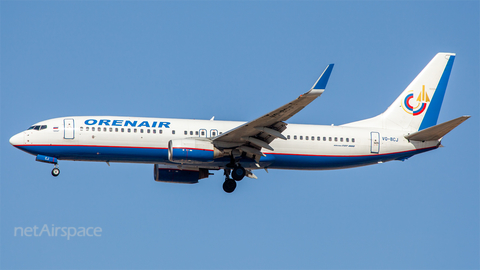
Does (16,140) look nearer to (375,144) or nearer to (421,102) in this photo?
(375,144)

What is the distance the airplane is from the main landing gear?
0.06 m

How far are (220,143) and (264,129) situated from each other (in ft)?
10.1

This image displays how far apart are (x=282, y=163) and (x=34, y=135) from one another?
1454 centimetres

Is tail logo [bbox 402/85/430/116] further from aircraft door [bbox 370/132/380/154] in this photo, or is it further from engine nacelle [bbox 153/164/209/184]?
engine nacelle [bbox 153/164/209/184]

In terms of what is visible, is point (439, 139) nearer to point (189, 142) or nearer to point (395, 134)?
point (395, 134)

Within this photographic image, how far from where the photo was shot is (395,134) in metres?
37.4

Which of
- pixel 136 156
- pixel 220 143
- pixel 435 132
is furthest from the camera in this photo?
pixel 435 132

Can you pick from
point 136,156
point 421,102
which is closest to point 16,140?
point 136,156

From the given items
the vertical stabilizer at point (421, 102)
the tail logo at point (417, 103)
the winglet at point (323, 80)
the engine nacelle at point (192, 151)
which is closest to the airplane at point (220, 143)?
the engine nacelle at point (192, 151)

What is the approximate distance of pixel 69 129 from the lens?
111 ft

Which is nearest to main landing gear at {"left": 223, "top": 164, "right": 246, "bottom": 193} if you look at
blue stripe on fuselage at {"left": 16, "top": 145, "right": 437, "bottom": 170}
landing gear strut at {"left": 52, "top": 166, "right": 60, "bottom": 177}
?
blue stripe on fuselage at {"left": 16, "top": 145, "right": 437, "bottom": 170}

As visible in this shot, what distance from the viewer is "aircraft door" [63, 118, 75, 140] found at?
110 feet

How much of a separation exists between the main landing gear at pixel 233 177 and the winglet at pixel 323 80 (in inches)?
364

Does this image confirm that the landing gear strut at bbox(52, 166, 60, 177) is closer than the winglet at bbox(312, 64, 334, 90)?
No
